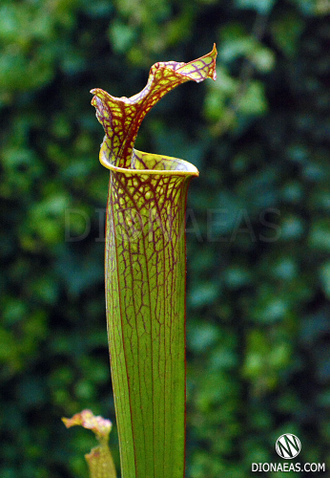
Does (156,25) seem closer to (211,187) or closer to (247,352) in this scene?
(211,187)

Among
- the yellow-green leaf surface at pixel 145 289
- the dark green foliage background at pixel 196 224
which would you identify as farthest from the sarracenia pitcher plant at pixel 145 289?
the dark green foliage background at pixel 196 224

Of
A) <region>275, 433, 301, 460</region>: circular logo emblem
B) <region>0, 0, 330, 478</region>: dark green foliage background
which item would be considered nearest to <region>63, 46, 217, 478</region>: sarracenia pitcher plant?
<region>275, 433, 301, 460</region>: circular logo emblem

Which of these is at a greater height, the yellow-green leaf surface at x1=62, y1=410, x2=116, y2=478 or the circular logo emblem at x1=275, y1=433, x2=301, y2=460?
the yellow-green leaf surface at x1=62, y1=410, x2=116, y2=478

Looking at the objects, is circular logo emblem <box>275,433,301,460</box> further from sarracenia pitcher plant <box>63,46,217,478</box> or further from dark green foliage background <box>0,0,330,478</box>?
sarracenia pitcher plant <box>63,46,217,478</box>

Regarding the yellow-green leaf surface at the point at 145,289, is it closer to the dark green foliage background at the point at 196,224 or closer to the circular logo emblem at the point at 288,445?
the circular logo emblem at the point at 288,445

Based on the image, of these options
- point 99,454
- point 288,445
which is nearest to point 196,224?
point 288,445

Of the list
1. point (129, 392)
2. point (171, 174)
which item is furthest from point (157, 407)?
point (171, 174)

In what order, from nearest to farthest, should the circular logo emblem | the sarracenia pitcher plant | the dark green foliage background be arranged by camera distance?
the sarracenia pitcher plant < the circular logo emblem < the dark green foliage background
